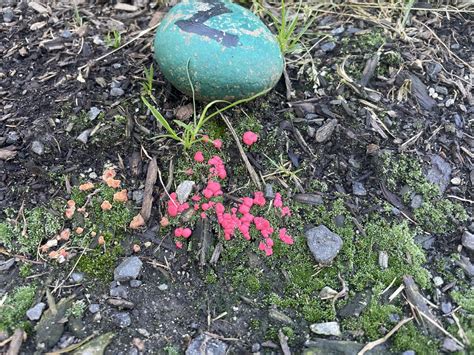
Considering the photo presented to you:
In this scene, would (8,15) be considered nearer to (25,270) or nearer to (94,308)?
(25,270)

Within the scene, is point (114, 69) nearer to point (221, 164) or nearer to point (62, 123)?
point (62, 123)

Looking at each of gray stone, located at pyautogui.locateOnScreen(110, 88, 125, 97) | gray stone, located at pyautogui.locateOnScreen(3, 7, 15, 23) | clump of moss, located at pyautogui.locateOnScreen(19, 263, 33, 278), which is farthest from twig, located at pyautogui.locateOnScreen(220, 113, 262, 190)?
gray stone, located at pyautogui.locateOnScreen(3, 7, 15, 23)

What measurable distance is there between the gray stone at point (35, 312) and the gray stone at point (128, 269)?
1.01 ft

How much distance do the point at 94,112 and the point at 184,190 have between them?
635 millimetres

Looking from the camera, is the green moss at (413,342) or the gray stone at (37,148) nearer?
the green moss at (413,342)

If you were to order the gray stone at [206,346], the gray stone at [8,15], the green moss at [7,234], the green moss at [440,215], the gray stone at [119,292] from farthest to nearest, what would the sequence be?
the gray stone at [8,15] → the green moss at [440,215] → the green moss at [7,234] → the gray stone at [119,292] → the gray stone at [206,346]

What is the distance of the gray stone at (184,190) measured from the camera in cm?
232

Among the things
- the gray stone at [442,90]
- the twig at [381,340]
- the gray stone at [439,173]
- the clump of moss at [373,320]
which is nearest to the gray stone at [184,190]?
the clump of moss at [373,320]

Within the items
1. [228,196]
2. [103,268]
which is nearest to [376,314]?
[228,196]

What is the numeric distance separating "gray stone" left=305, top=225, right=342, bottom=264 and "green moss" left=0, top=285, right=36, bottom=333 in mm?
1191

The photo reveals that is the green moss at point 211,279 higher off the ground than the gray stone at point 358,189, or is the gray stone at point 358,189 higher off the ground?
the gray stone at point 358,189

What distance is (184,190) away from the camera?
2328 mm

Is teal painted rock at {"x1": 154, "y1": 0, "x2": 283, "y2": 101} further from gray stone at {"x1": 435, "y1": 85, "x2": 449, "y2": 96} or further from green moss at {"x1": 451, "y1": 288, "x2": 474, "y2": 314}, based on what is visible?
green moss at {"x1": 451, "y1": 288, "x2": 474, "y2": 314}

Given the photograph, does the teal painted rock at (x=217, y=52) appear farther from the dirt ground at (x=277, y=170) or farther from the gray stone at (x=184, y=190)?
the gray stone at (x=184, y=190)
